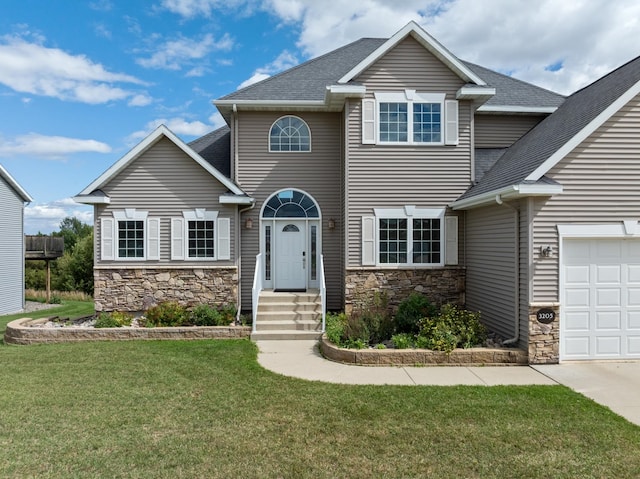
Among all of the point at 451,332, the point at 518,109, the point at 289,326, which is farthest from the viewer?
the point at 518,109

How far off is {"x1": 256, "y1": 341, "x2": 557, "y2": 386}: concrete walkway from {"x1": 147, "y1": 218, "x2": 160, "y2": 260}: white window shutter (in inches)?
Answer: 188

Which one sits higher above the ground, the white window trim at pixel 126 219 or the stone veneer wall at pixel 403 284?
the white window trim at pixel 126 219

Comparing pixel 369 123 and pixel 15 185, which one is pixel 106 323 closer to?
pixel 369 123

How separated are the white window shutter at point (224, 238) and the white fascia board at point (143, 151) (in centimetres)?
88

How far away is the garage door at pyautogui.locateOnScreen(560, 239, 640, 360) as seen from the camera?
7.84 meters

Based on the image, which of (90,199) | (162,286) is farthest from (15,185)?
(162,286)

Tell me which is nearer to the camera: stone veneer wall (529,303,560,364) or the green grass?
the green grass

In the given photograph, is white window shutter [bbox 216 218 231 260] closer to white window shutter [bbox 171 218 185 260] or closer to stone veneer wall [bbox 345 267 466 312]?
white window shutter [bbox 171 218 185 260]

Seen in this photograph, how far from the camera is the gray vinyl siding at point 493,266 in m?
8.38

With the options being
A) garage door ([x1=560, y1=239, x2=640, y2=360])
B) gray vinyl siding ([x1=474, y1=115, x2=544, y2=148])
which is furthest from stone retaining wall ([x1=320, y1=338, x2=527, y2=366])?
gray vinyl siding ([x1=474, y1=115, x2=544, y2=148])

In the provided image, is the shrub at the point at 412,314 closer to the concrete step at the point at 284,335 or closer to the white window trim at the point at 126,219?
the concrete step at the point at 284,335

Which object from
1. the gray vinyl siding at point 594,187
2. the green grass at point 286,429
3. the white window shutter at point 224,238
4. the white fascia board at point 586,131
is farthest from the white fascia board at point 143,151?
the gray vinyl siding at point 594,187

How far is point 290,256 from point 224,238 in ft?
6.40

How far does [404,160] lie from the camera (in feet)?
35.2
